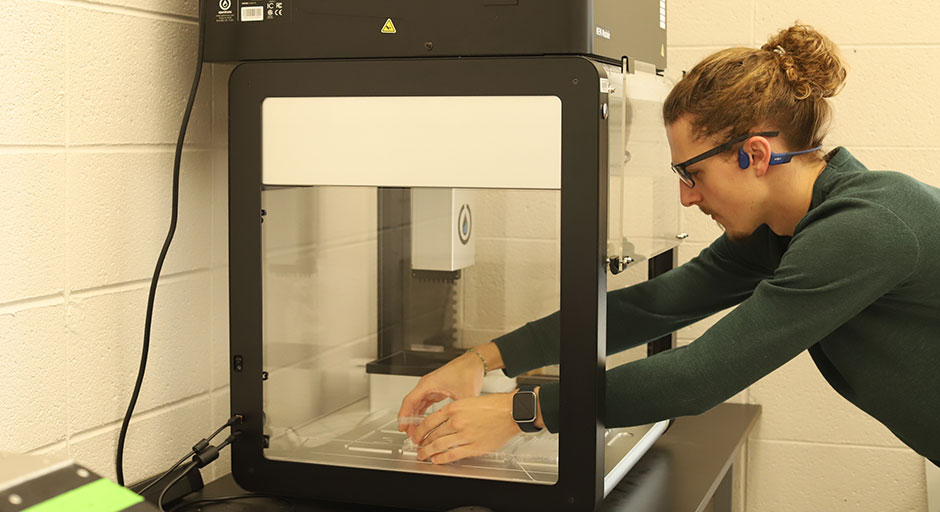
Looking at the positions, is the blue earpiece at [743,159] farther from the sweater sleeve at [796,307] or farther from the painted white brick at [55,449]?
the painted white brick at [55,449]

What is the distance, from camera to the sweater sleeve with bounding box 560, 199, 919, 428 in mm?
1203

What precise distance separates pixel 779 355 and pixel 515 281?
1.17 feet

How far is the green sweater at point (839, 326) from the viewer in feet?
3.96

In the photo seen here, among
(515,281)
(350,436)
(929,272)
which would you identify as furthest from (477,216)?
(929,272)

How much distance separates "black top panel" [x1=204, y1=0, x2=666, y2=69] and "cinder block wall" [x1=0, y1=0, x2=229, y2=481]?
5.0 inches

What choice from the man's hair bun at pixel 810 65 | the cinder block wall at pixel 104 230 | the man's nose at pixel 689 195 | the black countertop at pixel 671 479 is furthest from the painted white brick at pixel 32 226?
the man's hair bun at pixel 810 65

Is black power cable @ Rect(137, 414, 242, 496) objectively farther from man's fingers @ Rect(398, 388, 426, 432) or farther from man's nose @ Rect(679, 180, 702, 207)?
man's nose @ Rect(679, 180, 702, 207)

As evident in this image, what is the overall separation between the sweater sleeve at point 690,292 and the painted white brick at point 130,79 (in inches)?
26.7

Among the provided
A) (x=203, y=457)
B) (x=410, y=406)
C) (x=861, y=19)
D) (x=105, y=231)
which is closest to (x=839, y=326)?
(x=410, y=406)

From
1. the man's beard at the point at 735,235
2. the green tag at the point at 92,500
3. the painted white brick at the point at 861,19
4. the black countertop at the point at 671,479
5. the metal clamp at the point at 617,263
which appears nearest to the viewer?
the green tag at the point at 92,500

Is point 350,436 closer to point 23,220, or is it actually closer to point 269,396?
point 269,396

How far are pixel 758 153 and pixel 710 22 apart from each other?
938 millimetres

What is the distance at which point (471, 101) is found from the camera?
1.23 metres

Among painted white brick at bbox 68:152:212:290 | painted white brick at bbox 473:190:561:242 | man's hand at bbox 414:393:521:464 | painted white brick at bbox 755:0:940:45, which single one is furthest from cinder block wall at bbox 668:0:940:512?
painted white brick at bbox 68:152:212:290
